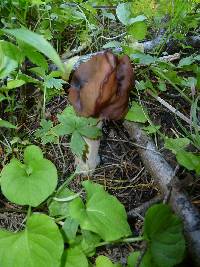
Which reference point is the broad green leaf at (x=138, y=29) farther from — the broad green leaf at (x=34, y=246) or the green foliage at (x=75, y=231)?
the broad green leaf at (x=34, y=246)

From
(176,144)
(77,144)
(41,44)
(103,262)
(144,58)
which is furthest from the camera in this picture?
(144,58)

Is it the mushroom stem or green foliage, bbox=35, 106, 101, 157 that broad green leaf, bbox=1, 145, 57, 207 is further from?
the mushroom stem

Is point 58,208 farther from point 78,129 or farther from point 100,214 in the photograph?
point 78,129

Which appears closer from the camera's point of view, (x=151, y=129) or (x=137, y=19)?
(x=151, y=129)

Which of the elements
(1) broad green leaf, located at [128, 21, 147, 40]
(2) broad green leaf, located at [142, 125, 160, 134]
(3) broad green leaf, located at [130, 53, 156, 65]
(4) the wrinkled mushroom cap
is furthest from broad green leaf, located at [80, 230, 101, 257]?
(1) broad green leaf, located at [128, 21, 147, 40]

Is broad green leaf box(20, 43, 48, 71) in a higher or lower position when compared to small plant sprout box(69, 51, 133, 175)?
higher

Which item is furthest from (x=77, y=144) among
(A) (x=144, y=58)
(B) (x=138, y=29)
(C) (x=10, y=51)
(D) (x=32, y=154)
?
(B) (x=138, y=29)

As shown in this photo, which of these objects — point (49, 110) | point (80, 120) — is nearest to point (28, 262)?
point (80, 120)

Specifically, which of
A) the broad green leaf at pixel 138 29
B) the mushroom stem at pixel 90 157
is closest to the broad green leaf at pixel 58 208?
the mushroom stem at pixel 90 157
